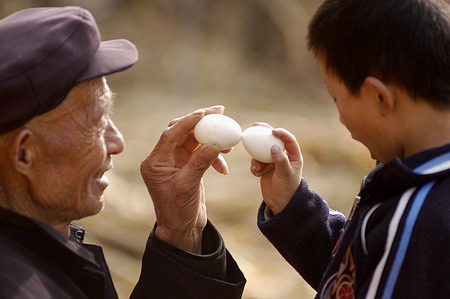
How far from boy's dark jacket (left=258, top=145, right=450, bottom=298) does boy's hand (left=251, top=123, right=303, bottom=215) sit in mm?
278

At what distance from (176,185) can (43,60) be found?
58 cm

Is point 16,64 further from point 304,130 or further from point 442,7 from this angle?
point 304,130

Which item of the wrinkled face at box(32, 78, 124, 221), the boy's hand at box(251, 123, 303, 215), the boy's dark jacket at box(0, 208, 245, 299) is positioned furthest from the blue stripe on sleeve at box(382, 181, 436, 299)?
the wrinkled face at box(32, 78, 124, 221)

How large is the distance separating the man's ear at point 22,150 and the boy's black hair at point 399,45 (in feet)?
2.22

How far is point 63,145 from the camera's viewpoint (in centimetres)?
181

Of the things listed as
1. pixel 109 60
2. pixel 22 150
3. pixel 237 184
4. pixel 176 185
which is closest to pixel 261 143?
pixel 176 185

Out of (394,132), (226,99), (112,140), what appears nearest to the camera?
(394,132)

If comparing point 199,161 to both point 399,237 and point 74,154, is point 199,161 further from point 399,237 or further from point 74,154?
point 399,237

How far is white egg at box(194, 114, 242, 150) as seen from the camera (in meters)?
2.09

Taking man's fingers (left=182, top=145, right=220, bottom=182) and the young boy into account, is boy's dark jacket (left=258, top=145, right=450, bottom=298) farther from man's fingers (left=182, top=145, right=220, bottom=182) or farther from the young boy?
man's fingers (left=182, top=145, right=220, bottom=182)

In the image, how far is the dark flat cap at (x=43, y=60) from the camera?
1.67 meters

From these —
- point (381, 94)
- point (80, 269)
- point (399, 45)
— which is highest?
point (399, 45)

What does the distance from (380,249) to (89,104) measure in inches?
27.6

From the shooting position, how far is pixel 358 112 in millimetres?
1768
